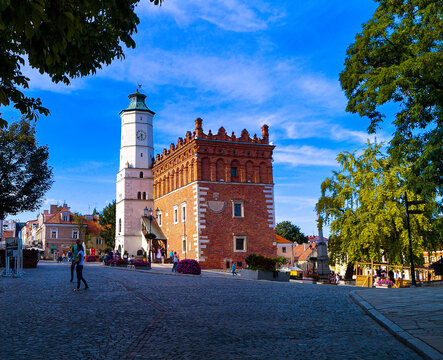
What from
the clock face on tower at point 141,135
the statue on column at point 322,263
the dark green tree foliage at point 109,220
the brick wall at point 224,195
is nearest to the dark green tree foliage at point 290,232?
the dark green tree foliage at point 109,220

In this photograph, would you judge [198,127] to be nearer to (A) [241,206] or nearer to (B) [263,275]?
(A) [241,206]

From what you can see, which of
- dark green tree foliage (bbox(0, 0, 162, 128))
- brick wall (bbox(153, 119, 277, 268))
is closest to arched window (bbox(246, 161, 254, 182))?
brick wall (bbox(153, 119, 277, 268))

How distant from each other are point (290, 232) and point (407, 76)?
264ft

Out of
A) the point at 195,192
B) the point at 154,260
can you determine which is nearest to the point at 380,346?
the point at 195,192

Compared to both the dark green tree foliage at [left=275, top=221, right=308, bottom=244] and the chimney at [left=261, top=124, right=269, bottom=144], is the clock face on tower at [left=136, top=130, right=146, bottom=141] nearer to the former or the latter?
the chimney at [left=261, top=124, right=269, bottom=144]

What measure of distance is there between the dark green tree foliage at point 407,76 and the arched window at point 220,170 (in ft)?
89.9

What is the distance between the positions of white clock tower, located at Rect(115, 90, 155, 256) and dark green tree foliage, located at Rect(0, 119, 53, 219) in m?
27.5

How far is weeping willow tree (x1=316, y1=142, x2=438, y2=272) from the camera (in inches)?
1160

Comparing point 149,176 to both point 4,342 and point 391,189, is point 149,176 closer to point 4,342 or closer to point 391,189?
point 391,189

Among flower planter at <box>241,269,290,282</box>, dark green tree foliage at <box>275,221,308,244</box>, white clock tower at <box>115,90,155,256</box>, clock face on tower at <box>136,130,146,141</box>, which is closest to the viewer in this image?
flower planter at <box>241,269,290,282</box>

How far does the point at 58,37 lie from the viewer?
518 cm

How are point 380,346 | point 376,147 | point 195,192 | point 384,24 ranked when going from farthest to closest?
1. point 195,192
2. point 376,147
3. point 384,24
4. point 380,346

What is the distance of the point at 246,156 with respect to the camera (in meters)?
46.3

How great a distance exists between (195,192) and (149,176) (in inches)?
692
